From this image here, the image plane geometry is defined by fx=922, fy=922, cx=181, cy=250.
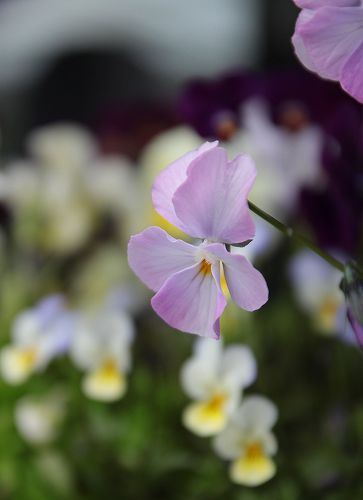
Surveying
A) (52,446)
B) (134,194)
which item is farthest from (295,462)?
(134,194)

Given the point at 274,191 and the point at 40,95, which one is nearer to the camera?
the point at 274,191

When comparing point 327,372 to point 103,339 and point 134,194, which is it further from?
point 134,194

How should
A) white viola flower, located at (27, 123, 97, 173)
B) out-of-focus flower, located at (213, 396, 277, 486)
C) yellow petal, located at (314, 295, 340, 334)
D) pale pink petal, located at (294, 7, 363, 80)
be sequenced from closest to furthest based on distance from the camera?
pale pink petal, located at (294, 7, 363, 80)
out-of-focus flower, located at (213, 396, 277, 486)
yellow petal, located at (314, 295, 340, 334)
white viola flower, located at (27, 123, 97, 173)

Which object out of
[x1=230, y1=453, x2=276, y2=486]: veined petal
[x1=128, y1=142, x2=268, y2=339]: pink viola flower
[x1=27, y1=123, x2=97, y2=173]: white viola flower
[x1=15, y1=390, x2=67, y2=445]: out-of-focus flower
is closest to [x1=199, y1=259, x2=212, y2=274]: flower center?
[x1=128, y1=142, x2=268, y2=339]: pink viola flower

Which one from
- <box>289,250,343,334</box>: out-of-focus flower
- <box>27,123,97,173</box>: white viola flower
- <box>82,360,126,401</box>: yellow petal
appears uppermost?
<box>82,360,126,401</box>: yellow petal

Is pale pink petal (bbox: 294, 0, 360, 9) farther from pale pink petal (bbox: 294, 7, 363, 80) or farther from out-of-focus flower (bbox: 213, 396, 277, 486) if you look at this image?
out-of-focus flower (bbox: 213, 396, 277, 486)

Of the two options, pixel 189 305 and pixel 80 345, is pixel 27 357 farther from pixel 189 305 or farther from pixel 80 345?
pixel 189 305

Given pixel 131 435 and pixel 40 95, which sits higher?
pixel 131 435
